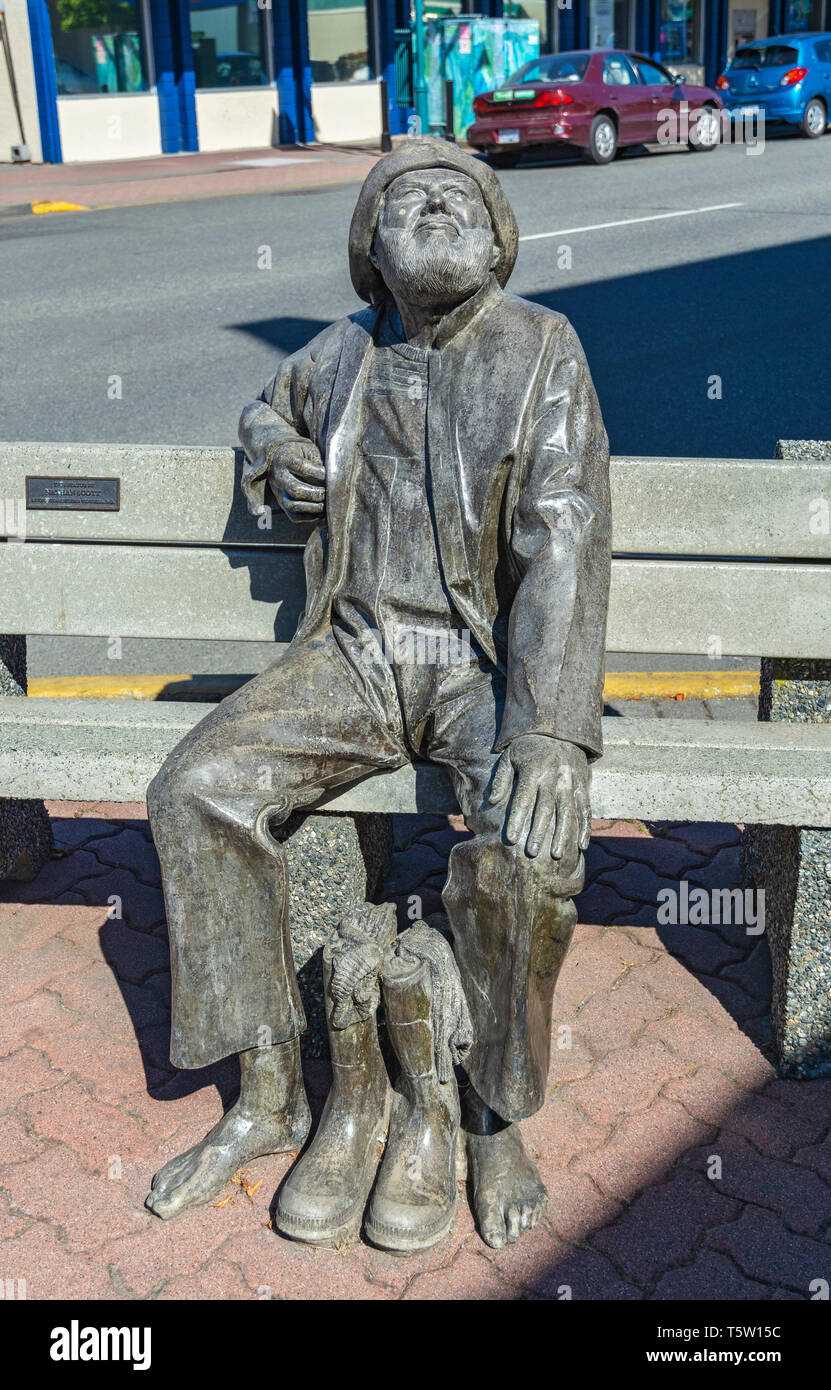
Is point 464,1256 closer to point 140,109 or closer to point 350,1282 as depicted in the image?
point 350,1282

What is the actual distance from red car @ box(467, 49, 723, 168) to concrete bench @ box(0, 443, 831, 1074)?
50.1 ft

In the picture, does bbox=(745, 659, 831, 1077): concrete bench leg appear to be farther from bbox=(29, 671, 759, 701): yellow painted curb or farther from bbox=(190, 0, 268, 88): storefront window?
bbox=(190, 0, 268, 88): storefront window

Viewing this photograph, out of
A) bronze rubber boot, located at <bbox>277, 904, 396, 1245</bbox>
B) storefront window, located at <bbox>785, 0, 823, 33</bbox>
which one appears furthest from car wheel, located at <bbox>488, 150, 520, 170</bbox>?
bronze rubber boot, located at <bbox>277, 904, 396, 1245</bbox>

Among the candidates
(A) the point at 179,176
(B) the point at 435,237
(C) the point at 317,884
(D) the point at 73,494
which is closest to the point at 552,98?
(A) the point at 179,176

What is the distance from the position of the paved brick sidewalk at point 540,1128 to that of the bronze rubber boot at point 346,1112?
0.07 meters

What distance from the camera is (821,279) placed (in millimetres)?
11289

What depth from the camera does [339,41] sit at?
75.8ft

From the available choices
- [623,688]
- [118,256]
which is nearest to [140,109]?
[118,256]

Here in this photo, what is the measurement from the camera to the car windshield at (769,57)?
2094cm

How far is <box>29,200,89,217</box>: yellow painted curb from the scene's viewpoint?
15.5 metres

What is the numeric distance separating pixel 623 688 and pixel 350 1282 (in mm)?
2690

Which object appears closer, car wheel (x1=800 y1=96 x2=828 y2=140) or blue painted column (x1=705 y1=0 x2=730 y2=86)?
car wheel (x1=800 y1=96 x2=828 y2=140)

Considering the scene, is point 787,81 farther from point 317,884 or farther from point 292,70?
point 317,884

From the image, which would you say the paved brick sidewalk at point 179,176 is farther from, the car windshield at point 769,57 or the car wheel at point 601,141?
the car windshield at point 769,57
